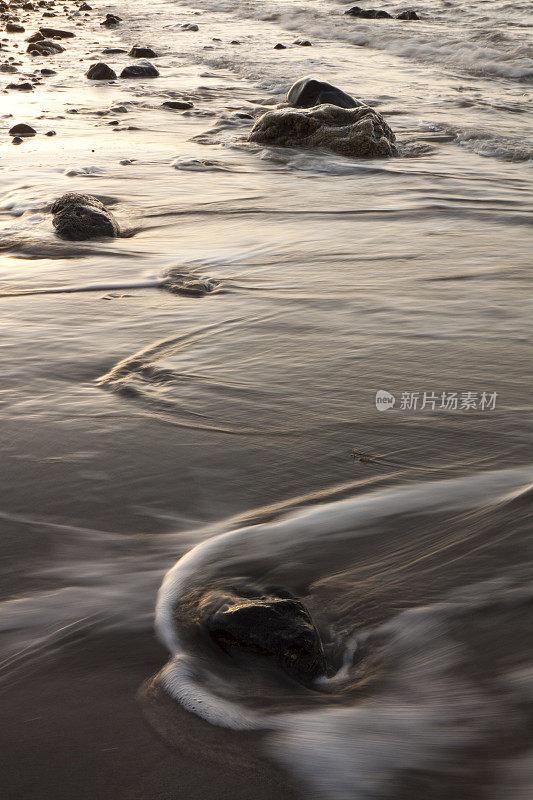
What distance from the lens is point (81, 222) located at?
4.09m

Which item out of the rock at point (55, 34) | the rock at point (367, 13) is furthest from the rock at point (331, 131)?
the rock at point (55, 34)

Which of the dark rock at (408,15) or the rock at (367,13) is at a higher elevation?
the rock at (367,13)

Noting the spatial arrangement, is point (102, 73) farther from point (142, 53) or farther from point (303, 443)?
point (303, 443)

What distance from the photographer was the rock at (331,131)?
6176mm

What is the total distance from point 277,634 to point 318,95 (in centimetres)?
728

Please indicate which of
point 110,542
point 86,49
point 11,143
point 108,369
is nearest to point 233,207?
point 108,369

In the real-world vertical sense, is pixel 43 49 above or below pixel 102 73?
above

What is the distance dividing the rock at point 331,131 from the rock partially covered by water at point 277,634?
533 centimetres

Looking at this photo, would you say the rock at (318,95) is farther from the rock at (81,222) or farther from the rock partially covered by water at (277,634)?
the rock partially covered by water at (277,634)

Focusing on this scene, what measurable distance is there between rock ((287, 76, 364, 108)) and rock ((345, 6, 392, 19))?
37.4 ft

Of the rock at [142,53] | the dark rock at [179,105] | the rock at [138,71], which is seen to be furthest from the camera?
the rock at [142,53]

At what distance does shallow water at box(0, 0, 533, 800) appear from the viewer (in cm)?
137

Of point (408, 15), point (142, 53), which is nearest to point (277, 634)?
point (142, 53)

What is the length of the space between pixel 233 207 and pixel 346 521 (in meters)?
3.21
